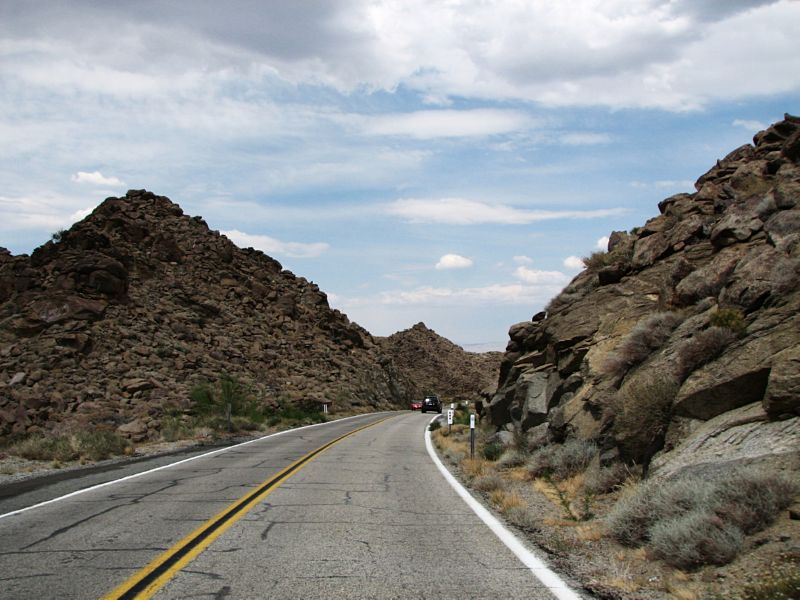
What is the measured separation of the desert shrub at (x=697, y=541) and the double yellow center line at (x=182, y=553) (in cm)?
476

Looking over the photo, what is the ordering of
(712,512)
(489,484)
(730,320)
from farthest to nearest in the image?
(489,484)
(730,320)
(712,512)

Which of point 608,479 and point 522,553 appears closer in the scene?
point 522,553

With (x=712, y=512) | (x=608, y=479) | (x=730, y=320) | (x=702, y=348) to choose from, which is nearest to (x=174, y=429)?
(x=608, y=479)

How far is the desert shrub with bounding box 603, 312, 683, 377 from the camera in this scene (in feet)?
40.6

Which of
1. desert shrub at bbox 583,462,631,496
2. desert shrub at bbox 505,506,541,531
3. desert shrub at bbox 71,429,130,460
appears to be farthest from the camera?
desert shrub at bbox 71,429,130,460

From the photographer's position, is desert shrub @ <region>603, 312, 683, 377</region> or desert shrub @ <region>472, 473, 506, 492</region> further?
desert shrub @ <region>603, 312, 683, 377</region>

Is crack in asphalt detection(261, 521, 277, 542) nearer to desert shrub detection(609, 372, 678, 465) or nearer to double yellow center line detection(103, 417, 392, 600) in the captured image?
double yellow center line detection(103, 417, 392, 600)

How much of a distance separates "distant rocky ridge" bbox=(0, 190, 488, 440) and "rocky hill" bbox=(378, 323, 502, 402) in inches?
803

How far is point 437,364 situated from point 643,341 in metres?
82.5

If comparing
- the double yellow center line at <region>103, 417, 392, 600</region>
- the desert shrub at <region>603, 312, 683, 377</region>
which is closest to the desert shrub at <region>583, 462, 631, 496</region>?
the desert shrub at <region>603, 312, 683, 377</region>

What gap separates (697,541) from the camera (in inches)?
236

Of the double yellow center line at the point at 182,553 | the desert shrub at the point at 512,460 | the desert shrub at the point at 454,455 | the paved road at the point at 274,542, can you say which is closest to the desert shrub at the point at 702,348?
the paved road at the point at 274,542

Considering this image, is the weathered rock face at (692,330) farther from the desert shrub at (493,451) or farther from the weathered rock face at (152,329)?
the weathered rock face at (152,329)

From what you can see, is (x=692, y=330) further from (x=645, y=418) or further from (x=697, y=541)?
(x=697, y=541)
